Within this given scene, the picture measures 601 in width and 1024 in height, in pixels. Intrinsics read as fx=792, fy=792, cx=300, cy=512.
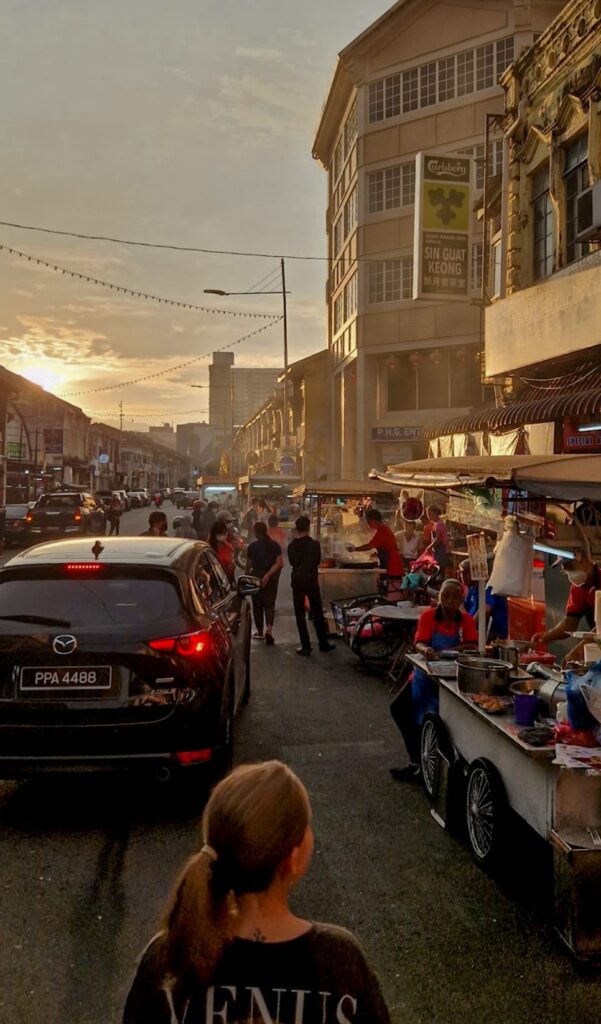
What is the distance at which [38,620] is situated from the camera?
16.6 ft

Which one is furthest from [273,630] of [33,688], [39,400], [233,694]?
[39,400]

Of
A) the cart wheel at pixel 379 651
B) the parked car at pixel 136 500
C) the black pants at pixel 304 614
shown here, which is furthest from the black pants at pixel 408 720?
the parked car at pixel 136 500

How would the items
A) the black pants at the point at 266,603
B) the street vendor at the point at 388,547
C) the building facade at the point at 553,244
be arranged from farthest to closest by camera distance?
the building facade at the point at 553,244 → the street vendor at the point at 388,547 → the black pants at the point at 266,603

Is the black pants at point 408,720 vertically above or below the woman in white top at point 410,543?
below

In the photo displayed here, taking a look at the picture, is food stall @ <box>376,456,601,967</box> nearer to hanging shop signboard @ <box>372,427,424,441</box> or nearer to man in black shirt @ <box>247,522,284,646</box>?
man in black shirt @ <box>247,522,284,646</box>

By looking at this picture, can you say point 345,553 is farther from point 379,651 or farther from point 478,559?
point 478,559

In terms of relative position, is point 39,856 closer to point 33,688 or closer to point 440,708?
point 33,688

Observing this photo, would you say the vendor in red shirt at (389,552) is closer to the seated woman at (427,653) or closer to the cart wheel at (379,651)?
the cart wheel at (379,651)

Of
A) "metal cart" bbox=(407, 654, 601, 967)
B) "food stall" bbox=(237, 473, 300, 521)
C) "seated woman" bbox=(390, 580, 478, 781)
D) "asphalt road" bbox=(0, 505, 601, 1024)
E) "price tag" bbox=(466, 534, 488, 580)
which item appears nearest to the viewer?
"asphalt road" bbox=(0, 505, 601, 1024)

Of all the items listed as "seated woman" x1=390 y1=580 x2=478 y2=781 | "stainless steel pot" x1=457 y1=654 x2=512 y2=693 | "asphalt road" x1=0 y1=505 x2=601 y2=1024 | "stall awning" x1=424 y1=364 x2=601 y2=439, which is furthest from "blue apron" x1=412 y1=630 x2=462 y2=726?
"stall awning" x1=424 y1=364 x2=601 y2=439

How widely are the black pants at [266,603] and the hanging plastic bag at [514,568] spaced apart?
17.8 feet

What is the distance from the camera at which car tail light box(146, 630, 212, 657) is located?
4984mm

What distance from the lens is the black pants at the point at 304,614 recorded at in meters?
10.9

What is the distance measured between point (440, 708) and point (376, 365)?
1258 inches
